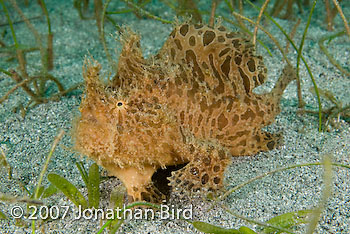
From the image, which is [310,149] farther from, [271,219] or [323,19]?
[323,19]

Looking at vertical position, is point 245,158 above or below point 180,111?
below

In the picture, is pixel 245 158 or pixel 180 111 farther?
pixel 245 158

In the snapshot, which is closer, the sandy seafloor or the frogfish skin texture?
the frogfish skin texture

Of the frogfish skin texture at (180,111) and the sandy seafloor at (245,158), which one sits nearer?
the frogfish skin texture at (180,111)

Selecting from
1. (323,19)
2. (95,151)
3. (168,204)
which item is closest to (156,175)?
(168,204)
